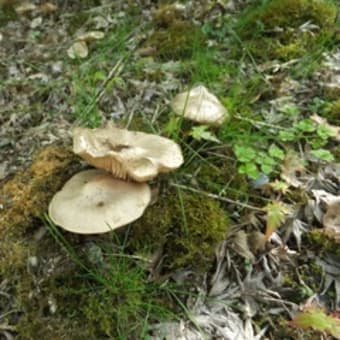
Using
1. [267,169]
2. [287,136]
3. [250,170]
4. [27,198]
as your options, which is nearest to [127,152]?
[27,198]

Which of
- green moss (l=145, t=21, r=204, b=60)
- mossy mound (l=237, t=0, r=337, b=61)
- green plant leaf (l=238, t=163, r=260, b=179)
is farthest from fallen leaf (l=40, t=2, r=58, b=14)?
green plant leaf (l=238, t=163, r=260, b=179)

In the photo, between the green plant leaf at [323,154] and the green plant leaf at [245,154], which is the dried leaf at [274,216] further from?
the green plant leaf at [323,154]

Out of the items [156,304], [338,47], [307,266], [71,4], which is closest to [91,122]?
[156,304]

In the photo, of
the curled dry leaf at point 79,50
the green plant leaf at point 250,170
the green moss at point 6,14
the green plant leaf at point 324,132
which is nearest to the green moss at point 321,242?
the green plant leaf at point 250,170

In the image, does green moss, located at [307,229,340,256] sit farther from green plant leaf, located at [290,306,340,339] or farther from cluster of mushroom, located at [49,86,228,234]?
cluster of mushroom, located at [49,86,228,234]

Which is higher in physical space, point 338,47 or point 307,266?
point 338,47

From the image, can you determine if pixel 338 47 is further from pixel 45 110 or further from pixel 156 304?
pixel 156 304

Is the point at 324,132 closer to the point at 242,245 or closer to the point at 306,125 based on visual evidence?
the point at 306,125
